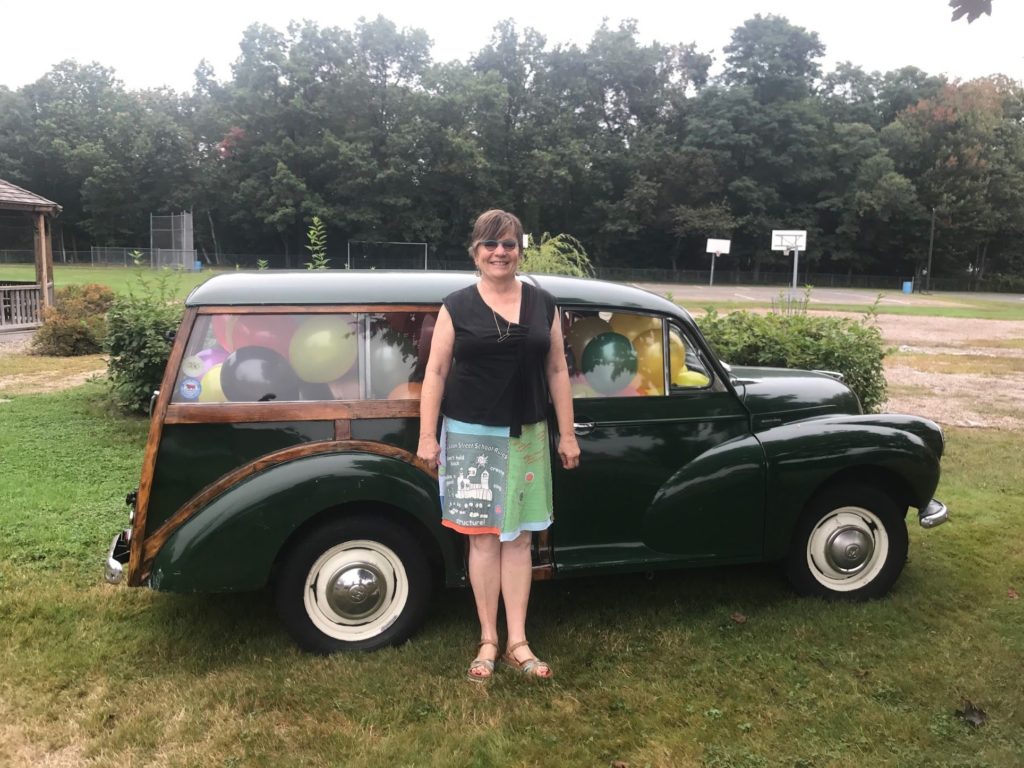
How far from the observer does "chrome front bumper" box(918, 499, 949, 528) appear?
3840 millimetres

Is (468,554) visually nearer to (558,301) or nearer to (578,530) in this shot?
(578,530)

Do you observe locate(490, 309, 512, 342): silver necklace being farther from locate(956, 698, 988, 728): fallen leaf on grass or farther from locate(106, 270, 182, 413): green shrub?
locate(106, 270, 182, 413): green shrub

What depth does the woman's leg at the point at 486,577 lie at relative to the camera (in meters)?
3.13

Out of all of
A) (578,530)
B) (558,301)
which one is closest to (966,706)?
(578,530)

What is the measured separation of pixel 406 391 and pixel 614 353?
1.04 meters

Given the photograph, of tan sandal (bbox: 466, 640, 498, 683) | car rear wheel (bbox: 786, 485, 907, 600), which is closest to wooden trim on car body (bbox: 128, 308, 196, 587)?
tan sandal (bbox: 466, 640, 498, 683)

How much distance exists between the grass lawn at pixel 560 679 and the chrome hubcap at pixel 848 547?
0.78 ft

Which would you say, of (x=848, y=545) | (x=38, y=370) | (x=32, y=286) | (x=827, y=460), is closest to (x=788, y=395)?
(x=827, y=460)

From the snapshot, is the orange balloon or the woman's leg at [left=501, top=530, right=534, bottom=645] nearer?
the woman's leg at [left=501, top=530, right=534, bottom=645]

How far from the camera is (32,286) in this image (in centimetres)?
1688

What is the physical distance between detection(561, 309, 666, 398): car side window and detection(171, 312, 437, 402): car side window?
2.32ft

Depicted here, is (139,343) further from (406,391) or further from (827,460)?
(827,460)

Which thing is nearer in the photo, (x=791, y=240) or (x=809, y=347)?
(x=809, y=347)

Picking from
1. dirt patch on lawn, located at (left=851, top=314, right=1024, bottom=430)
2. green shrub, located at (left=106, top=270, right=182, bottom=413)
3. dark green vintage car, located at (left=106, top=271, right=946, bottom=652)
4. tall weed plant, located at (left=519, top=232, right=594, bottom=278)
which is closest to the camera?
dark green vintage car, located at (left=106, top=271, right=946, bottom=652)
